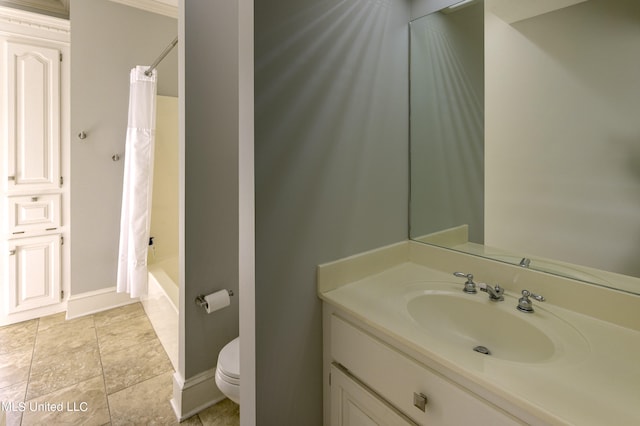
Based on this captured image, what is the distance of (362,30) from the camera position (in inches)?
46.9

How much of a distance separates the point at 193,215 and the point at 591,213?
1.64m

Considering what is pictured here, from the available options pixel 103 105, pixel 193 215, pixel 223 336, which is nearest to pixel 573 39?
pixel 193 215

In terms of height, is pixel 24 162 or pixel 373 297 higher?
pixel 24 162

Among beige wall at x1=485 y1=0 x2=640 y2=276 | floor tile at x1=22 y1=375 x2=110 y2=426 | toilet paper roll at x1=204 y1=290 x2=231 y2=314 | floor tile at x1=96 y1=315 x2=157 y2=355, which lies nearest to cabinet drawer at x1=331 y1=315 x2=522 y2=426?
beige wall at x1=485 y1=0 x2=640 y2=276

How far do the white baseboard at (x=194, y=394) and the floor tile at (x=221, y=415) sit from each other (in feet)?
0.10

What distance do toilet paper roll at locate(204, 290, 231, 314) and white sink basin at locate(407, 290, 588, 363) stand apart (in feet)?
3.28

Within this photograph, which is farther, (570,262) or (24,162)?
(24,162)

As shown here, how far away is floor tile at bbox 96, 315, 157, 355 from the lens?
2.22 metres

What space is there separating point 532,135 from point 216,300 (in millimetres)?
1588

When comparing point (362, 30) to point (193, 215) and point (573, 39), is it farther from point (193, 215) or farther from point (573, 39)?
point (193, 215)

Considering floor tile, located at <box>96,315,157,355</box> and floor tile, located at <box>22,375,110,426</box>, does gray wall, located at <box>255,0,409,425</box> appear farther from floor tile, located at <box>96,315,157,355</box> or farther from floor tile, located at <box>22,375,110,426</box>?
floor tile, located at <box>96,315,157,355</box>

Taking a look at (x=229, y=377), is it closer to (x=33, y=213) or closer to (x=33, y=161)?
(x=33, y=213)

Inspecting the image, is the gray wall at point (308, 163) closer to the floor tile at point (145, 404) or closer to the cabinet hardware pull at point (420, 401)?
the cabinet hardware pull at point (420, 401)

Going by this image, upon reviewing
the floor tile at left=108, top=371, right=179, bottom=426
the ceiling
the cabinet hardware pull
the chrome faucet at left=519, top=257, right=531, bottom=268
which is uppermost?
the ceiling
